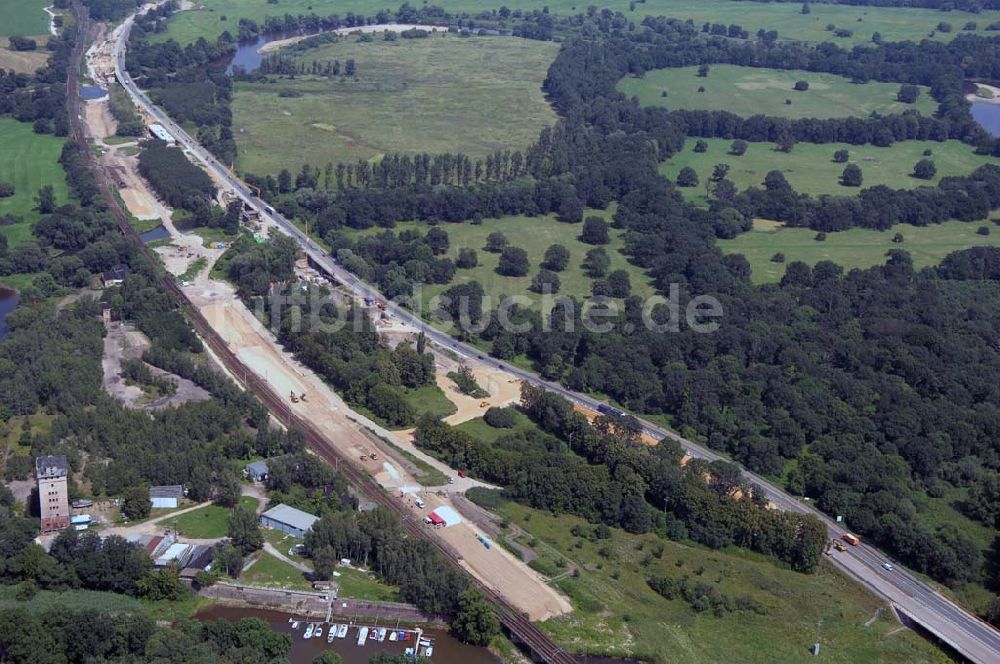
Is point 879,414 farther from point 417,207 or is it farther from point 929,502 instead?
point 417,207

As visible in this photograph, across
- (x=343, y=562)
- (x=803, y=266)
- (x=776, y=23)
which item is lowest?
(x=343, y=562)

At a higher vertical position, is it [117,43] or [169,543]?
[117,43]

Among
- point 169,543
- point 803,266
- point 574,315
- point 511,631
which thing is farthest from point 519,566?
point 803,266

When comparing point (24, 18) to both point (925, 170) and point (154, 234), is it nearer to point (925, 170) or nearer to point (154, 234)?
point (154, 234)

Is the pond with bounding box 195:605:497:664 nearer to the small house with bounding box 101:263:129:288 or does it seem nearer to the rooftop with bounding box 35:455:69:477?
the rooftop with bounding box 35:455:69:477

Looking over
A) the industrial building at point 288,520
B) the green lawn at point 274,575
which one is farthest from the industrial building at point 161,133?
the green lawn at point 274,575

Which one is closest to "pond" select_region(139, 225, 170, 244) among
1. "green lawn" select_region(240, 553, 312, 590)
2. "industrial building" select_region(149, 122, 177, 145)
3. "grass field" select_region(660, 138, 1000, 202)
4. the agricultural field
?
"industrial building" select_region(149, 122, 177, 145)

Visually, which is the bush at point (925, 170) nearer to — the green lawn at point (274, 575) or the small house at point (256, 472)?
the small house at point (256, 472)
